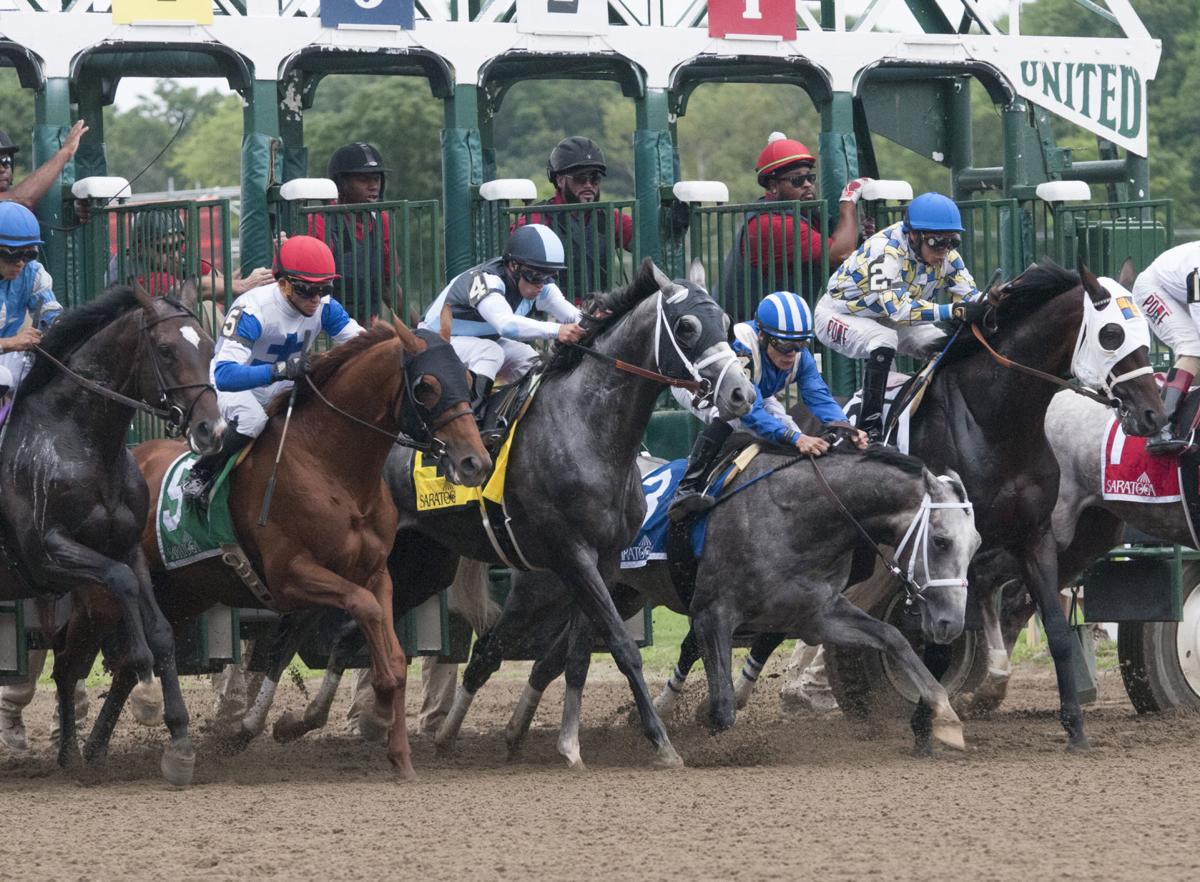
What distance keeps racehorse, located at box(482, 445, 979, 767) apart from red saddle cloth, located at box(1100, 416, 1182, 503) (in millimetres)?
1353

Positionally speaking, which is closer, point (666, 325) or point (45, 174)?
point (666, 325)

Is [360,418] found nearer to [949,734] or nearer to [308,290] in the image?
[308,290]

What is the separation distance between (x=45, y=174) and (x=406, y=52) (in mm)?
1799

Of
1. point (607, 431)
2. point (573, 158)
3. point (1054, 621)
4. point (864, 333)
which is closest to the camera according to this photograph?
point (607, 431)

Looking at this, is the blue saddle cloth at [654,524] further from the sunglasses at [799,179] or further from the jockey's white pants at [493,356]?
the sunglasses at [799,179]

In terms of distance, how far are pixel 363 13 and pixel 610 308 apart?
2.22 meters

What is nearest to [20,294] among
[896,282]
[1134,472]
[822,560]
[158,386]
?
[158,386]

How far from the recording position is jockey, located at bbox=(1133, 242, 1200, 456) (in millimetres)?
9352

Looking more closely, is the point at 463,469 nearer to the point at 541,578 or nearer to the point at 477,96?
the point at 541,578

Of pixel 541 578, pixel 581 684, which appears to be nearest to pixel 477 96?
pixel 541 578

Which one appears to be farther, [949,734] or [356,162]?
[356,162]

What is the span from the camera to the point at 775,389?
9.19m

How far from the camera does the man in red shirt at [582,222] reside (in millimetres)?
9828

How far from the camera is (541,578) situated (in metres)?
9.25
